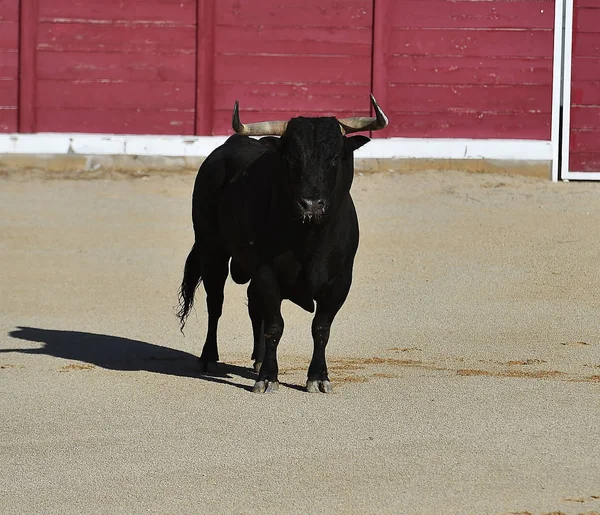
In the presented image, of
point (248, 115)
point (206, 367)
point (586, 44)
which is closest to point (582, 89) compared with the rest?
point (586, 44)

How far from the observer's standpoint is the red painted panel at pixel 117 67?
51.2 feet

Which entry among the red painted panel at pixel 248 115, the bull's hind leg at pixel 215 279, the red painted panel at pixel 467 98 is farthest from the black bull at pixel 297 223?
the red painted panel at pixel 467 98

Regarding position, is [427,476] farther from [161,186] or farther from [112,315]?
[161,186]

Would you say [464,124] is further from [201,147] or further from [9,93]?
[9,93]

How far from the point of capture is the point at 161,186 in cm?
1492

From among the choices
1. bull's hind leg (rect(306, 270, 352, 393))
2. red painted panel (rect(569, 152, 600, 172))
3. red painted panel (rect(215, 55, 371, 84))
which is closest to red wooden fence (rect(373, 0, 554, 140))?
red painted panel (rect(215, 55, 371, 84))

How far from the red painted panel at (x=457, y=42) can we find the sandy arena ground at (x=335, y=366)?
147 centimetres

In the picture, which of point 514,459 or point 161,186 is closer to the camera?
point 514,459

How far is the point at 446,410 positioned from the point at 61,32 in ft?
32.3

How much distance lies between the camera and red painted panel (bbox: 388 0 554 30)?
15734mm

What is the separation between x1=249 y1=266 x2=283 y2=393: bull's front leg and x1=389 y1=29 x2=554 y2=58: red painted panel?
865 cm

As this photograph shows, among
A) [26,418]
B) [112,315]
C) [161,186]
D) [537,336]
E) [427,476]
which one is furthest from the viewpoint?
[161,186]

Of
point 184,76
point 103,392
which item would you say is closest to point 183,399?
point 103,392

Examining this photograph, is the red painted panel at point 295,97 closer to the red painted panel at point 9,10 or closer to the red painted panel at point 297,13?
the red painted panel at point 297,13
